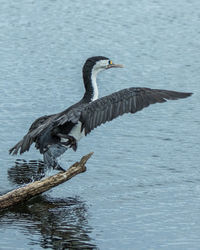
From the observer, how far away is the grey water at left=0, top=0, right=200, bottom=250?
27.9ft

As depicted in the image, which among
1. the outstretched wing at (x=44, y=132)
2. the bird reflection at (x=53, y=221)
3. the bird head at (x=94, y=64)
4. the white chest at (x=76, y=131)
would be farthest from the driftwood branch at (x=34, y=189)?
the bird head at (x=94, y=64)

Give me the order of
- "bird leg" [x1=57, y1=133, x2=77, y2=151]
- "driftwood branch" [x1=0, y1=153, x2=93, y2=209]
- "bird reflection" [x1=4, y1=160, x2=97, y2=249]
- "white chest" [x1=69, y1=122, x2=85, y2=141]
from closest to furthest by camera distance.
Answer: "bird reflection" [x1=4, y1=160, x2=97, y2=249] < "driftwood branch" [x1=0, y1=153, x2=93, y2=209] < "bird leg" [x1=57, y1=133, x2=77, y2=151] < "white chest" [x1=69, y1=122, x2=85, y2=141]

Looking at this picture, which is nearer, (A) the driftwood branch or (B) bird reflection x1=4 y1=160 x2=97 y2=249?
(B) bird reflection x1=4 y1=160 x2=97 y2=249

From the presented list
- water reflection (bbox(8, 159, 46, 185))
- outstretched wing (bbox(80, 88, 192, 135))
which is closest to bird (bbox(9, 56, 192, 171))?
outstretched wing (bbox(80, 88, 192, 135))

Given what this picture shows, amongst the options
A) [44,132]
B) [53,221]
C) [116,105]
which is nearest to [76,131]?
[44,132]

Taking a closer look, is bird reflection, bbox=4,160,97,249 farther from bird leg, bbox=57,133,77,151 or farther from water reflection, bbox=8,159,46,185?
bird leg, bbox=57,133,77,151

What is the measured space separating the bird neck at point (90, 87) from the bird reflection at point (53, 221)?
4.93ft

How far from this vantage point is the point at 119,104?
9.15 m

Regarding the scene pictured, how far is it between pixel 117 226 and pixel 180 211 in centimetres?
91

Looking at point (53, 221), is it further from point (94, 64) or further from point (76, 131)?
point (94, 64)

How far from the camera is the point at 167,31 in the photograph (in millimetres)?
18688

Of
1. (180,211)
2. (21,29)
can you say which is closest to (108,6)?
(21,29)

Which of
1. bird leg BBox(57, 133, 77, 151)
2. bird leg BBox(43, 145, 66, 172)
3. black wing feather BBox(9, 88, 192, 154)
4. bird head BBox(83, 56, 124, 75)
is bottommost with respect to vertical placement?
bird leg BBox(43, 145, 66, 172)

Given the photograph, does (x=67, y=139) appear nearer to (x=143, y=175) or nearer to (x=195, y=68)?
(x=143, y=175)
